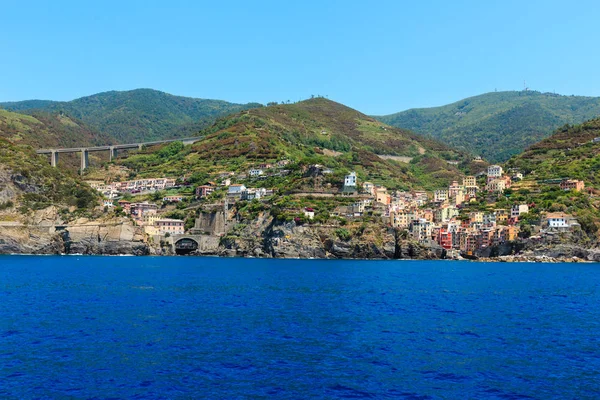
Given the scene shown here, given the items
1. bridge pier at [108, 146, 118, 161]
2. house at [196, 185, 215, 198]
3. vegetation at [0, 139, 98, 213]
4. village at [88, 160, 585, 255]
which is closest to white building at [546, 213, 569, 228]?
village at [88, 160, 585, 255]

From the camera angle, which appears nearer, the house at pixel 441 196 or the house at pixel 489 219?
the house at pixel 489 219

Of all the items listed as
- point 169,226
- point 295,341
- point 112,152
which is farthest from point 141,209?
point 295,341

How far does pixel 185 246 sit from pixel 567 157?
87.7 metres

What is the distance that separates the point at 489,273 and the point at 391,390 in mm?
56646

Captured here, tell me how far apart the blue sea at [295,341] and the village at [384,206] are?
→ 51441mm

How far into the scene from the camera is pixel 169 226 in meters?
116

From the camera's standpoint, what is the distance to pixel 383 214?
10981cm

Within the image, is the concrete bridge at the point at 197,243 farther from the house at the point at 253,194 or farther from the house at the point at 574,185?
the house at the point at 574,185

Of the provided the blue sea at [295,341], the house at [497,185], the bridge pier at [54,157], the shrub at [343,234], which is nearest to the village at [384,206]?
the house at [497,185]

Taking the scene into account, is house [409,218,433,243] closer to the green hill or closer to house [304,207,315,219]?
house [304,207,315,219]

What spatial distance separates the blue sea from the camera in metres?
23.0

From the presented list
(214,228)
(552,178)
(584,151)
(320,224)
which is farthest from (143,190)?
(584,151)

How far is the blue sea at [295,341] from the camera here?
22969 millimetres

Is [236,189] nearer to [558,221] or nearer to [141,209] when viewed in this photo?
[141,209]
